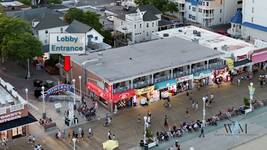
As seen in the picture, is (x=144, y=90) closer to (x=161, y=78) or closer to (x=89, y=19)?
(x=161, y=78)

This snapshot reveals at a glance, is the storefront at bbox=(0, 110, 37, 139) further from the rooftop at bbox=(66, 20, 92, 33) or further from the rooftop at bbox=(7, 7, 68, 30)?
the rooftop at bbox=(7, 7, 68, 30)

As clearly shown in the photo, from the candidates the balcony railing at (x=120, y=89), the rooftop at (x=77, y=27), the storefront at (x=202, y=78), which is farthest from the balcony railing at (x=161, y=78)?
the rooftop at (x=77, y=27)

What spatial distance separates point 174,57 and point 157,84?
5.42 metres

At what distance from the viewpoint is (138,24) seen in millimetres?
87000

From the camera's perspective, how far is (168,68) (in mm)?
65938

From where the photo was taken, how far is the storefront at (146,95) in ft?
212

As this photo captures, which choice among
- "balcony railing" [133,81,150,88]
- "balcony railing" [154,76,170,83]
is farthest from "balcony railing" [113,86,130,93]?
"balcony railing" [154,76,170,83]

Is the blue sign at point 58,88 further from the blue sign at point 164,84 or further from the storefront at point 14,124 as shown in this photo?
the blue sign at point 164,84

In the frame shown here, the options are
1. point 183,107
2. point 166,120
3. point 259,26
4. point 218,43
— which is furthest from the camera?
point 259,26

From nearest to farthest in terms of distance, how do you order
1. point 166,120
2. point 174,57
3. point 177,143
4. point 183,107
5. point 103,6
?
point 177,143 → point 166,120 → point 183,107 → point 174,57 → point 103,6

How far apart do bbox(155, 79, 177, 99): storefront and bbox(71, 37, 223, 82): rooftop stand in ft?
6.47

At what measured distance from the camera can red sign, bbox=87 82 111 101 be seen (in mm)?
63069

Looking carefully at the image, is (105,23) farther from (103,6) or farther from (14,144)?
(14,144)

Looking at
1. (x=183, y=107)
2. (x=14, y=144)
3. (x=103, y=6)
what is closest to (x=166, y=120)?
(x=183, y=107)
